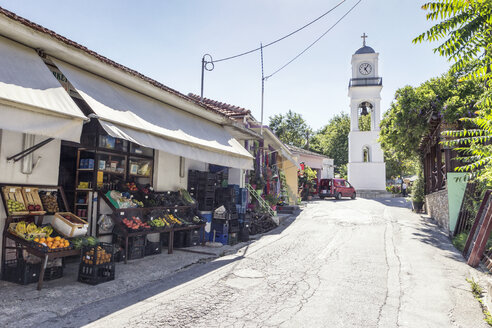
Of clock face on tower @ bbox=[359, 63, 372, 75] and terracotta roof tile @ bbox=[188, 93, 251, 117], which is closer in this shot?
terracotta roof tile @ bbox=[188, 93, 251, 117]

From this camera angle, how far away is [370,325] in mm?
4160

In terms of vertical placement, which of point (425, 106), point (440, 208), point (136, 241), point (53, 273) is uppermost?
point (425, 106)

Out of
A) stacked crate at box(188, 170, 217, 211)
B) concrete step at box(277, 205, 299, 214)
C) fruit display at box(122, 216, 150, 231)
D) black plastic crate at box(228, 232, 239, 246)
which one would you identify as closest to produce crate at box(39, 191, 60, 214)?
fruit display at box(122, 216, 150, 231)

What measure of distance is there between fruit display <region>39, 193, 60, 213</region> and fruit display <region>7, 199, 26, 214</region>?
1.66 ft

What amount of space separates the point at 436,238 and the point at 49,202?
35.5 feet

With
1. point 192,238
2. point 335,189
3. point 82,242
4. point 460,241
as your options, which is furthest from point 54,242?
point 335,189

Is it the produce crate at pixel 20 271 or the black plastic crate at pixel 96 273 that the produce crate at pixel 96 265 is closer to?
the black plastic crate at pixel 96 273

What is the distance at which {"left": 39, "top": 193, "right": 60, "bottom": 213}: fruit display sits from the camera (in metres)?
6.19

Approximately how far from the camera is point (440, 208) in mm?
12852

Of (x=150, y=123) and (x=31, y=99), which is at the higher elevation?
(x=150, y=123)

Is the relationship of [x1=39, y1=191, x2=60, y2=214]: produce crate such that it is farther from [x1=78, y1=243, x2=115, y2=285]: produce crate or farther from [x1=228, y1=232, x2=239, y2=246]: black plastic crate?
[x1=228, y1=232, x2=239, y2=246]: black plastic crate

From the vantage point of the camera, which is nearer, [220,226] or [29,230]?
[29,230]

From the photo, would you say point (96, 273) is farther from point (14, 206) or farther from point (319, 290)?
point (319, 290)

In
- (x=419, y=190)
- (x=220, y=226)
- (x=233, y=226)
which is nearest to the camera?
(x=220, y=226)
